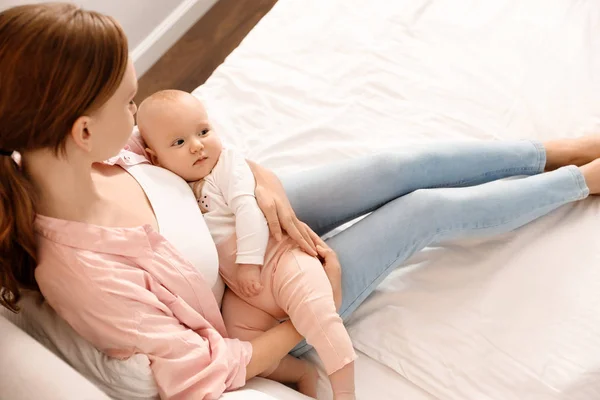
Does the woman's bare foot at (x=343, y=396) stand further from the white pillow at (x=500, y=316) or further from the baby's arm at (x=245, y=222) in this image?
the baby's arm at (x=245, y=222)

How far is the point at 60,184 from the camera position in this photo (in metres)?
0.89

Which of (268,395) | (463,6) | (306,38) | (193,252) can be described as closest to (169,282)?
(193,252)

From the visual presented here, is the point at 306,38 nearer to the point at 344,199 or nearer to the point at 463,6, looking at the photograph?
the point at 463,6

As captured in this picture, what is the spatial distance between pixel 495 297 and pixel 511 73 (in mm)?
638

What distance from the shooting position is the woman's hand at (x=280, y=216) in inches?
44.2

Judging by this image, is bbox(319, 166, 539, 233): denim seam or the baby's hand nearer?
the baby's hand

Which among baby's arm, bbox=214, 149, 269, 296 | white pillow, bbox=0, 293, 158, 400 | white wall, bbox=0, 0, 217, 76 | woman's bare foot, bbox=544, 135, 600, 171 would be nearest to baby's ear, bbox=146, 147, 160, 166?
baby's arm, bbox=214, 149, 269, 296

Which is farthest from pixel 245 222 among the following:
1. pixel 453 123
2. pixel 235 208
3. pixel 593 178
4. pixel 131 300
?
pixel 593 178

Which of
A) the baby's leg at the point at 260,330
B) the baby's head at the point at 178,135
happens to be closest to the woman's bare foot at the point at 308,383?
the baby's leg at the point at 260,330

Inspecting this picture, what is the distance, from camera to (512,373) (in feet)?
3.61

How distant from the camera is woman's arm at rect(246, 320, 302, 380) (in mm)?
1026

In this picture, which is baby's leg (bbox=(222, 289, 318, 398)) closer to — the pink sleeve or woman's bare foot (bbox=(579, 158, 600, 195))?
the pink sleeve

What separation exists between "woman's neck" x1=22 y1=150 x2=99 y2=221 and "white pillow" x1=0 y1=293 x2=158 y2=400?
161 mm

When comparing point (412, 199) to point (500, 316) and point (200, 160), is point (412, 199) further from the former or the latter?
point (200, 160)
